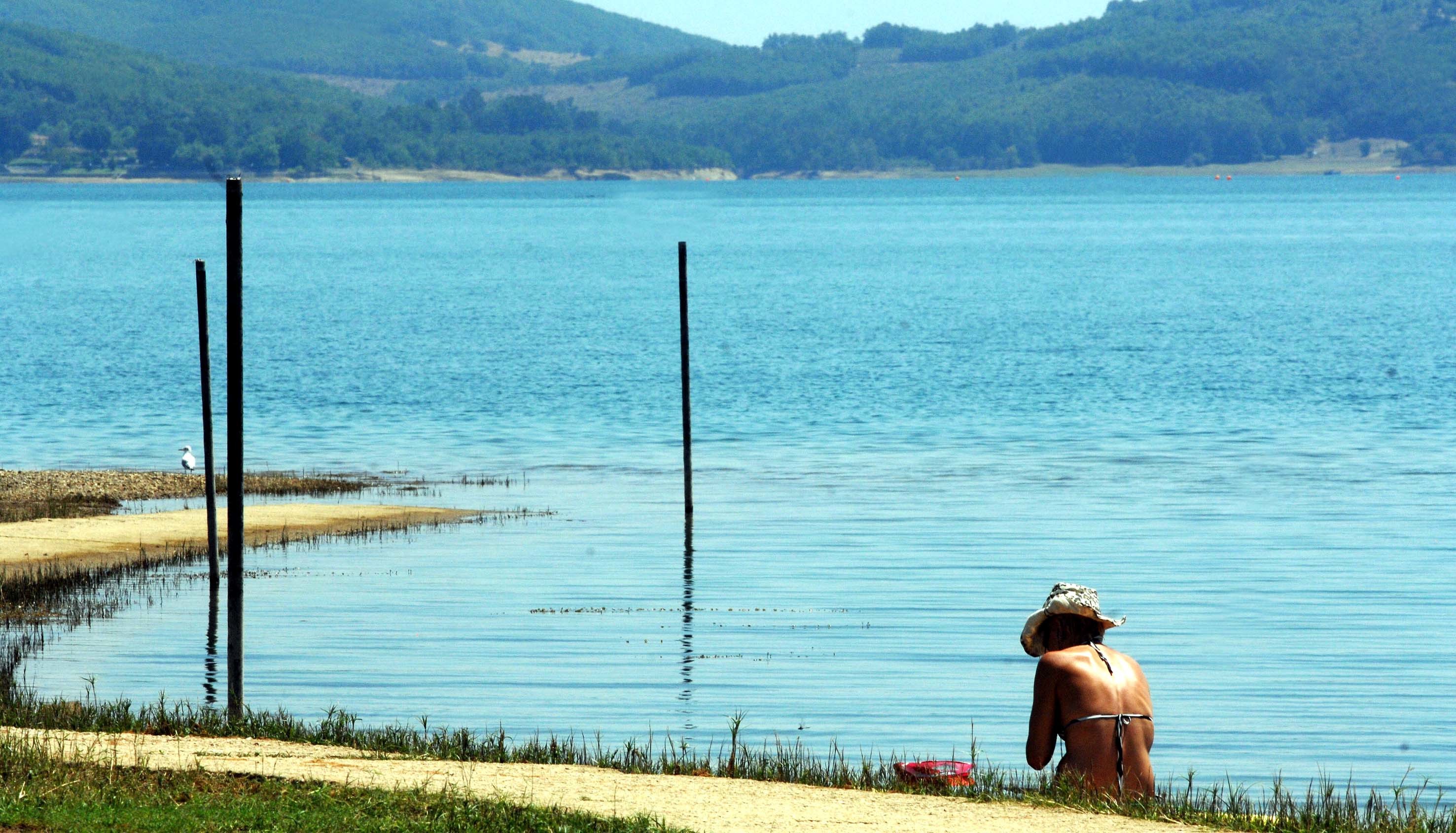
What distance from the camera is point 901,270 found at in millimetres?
130875

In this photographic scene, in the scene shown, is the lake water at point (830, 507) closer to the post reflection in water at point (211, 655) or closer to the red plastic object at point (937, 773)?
the post reflection in water at point (211, 655)

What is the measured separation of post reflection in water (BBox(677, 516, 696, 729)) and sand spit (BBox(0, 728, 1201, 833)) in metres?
5.20

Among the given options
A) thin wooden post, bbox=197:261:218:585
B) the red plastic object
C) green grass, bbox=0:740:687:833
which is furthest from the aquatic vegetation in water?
the red plastic object

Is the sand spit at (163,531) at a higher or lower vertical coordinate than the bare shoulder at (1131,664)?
lower

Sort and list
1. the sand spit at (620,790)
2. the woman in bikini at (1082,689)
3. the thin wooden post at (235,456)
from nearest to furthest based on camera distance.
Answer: the woman in bikini at (1082,689)
the sand spit at (620,790)
the thin wooden post at (235,456)

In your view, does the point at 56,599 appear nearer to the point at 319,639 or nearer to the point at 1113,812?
the point at 319,639

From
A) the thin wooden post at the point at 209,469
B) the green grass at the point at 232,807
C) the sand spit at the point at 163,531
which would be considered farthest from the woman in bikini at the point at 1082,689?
the sand spit at the point at 163,531

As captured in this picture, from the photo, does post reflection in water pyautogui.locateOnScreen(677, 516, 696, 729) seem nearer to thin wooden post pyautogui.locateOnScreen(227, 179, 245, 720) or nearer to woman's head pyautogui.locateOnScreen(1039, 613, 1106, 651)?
thin wooden post pyautogui.locateOnScreen(227, 179, 245, 720)

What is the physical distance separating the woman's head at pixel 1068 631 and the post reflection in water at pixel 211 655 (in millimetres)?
11483

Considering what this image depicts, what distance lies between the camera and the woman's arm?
1165cm

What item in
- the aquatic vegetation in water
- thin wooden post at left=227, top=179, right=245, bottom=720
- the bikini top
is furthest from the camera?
the aquatic vegetation in water

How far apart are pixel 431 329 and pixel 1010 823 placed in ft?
247

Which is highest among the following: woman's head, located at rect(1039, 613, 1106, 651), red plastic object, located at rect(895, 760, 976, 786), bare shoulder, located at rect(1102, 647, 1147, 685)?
woman's head, located at rect(1039, 613, 1106, 651)

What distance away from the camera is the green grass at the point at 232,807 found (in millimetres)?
11898
